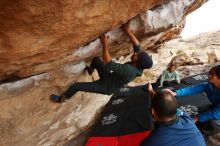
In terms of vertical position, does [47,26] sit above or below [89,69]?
above

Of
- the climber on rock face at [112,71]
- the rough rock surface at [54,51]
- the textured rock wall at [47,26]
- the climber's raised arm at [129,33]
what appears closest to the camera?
the textured rock wall at [47,26]

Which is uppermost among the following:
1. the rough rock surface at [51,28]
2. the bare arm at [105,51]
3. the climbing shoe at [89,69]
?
the rough rock surface at [51,28]

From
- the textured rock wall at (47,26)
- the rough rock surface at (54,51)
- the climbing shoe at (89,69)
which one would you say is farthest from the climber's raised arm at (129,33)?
the climbing shoe at (89,69)

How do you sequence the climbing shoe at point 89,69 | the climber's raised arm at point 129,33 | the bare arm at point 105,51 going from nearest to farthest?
1. the bare arm at point 105,51
2. the climber's raised arm at point 129,33
3. the climbing shoe at point 89,69

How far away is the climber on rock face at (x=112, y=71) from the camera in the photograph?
14.6 ft

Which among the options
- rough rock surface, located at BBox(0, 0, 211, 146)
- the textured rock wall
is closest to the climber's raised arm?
rough rock surface, located at BBox(0, 0, 211, 146)

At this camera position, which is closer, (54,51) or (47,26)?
(47,26)

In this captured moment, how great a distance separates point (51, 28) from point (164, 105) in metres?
1.54

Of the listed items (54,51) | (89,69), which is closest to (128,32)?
(89,69)

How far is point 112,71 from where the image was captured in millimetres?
4703

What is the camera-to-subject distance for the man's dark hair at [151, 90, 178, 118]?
2.62 meters

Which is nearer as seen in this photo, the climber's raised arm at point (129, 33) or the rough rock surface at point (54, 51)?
the rough rock surface at point (54, 51)

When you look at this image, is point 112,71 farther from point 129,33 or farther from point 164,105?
point 164,105

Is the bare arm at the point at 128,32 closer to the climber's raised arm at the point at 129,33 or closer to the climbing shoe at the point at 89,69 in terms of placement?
the climber's raised arm at the point at 129,33
